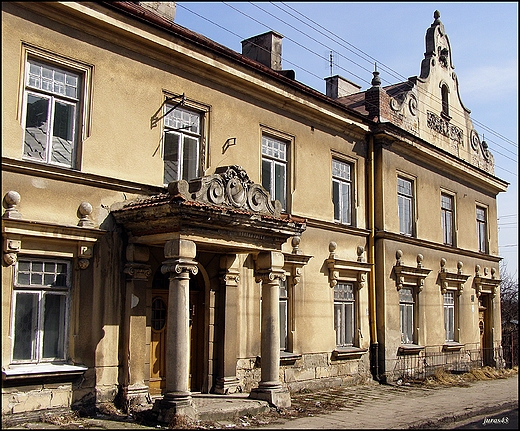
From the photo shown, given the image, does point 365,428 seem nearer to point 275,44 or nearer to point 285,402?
point 285,402

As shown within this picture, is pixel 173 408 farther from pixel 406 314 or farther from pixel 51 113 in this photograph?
pixel 406 314

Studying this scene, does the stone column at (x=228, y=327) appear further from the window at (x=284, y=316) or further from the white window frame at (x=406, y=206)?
the white window frame at (x=406, y=206)

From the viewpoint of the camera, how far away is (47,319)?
416 inches

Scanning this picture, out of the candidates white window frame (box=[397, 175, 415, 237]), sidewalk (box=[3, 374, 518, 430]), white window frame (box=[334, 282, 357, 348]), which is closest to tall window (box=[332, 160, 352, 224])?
white window frame (box=[334, 282, 357, 348])

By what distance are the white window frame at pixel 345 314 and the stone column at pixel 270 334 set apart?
424 cm

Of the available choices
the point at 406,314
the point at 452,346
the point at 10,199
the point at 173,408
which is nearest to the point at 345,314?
the point at 406,314

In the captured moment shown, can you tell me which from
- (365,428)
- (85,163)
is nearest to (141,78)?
(85,163)

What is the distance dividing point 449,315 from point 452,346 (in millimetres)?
1197

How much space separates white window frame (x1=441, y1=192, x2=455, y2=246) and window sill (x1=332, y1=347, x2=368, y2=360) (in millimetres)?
6602

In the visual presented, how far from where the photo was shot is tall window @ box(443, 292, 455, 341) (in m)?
21.2

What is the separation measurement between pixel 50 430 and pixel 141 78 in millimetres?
6557

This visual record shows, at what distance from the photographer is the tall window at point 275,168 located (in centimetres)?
1498

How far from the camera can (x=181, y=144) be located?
1303cm

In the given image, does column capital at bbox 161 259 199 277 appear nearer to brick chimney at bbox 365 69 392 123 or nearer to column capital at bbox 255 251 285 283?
column capital at bbox 255 251 285 283
